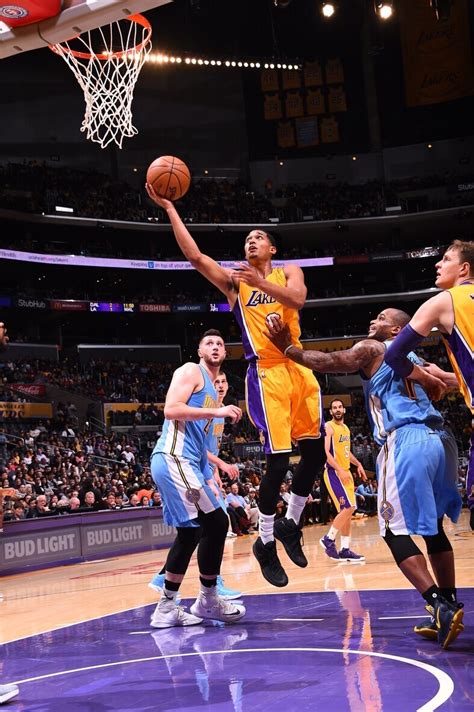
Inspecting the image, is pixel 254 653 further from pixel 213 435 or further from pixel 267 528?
pixel 213 435

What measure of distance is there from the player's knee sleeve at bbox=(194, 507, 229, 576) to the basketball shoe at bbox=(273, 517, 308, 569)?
49cm

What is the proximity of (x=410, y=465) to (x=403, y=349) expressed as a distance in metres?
0.88

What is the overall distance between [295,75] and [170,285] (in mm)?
12174

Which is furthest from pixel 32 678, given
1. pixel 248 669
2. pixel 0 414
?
pixel 0 414

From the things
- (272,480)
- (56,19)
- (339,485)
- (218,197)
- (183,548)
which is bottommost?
(339,485)

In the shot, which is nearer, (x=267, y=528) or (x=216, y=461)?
(x=267, y=528)

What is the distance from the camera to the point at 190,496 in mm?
6410

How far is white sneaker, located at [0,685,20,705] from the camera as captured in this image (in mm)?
4254

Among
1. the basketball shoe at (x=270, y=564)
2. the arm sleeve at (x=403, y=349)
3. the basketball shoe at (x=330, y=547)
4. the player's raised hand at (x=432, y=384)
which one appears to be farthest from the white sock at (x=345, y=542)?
the arm sleeve at (x=403, y=349)

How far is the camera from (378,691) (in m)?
3.96

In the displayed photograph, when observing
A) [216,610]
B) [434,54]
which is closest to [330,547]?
[216,610]

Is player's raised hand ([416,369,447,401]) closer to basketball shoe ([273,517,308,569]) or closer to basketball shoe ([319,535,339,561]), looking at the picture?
basketball shoe ([273,517,308,569])

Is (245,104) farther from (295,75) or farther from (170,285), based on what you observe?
(170,285)

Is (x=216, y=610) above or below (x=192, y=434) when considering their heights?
below
